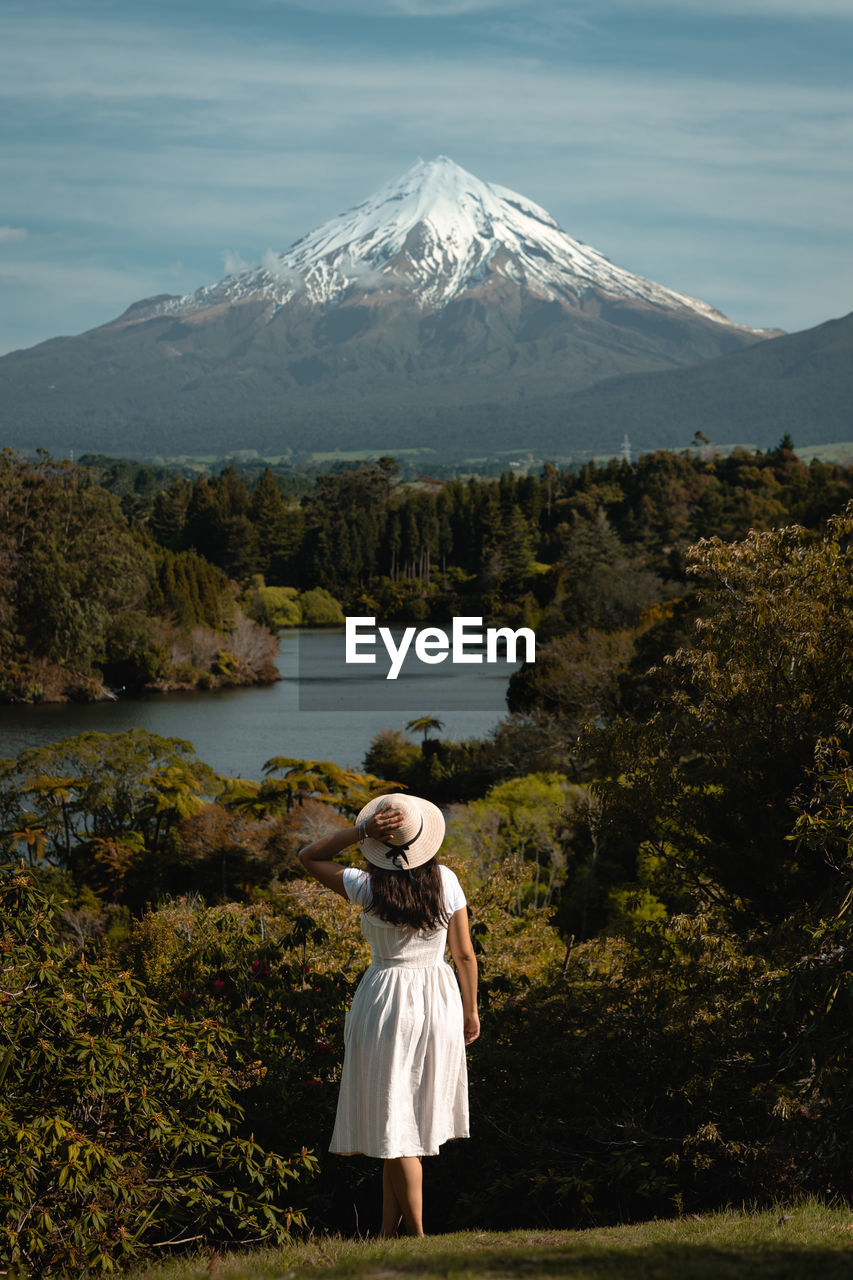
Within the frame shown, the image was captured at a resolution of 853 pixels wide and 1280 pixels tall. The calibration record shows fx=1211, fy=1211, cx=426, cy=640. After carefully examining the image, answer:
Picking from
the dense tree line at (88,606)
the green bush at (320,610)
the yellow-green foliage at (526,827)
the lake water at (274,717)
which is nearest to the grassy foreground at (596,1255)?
the yellow-green foliage at (526,827)

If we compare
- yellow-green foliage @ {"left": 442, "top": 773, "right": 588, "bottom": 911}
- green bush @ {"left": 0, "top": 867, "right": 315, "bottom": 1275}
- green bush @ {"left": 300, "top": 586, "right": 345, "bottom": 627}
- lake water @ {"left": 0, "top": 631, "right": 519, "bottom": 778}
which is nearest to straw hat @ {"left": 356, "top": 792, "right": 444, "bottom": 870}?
green bush @ {"left": 0, "top": 867, "right": 315, "bottom": 1275}

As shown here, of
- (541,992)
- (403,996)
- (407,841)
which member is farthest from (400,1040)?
(541,992)

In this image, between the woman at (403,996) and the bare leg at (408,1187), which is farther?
the bare leg at (408,1187)

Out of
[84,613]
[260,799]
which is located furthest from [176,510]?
[260,799]

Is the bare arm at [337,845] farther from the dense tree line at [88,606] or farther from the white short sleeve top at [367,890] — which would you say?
the dense tree line at [88,606]

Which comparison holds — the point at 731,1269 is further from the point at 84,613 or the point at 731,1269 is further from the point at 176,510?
the point at 176,510

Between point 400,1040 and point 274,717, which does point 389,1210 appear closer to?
point 400,1040
